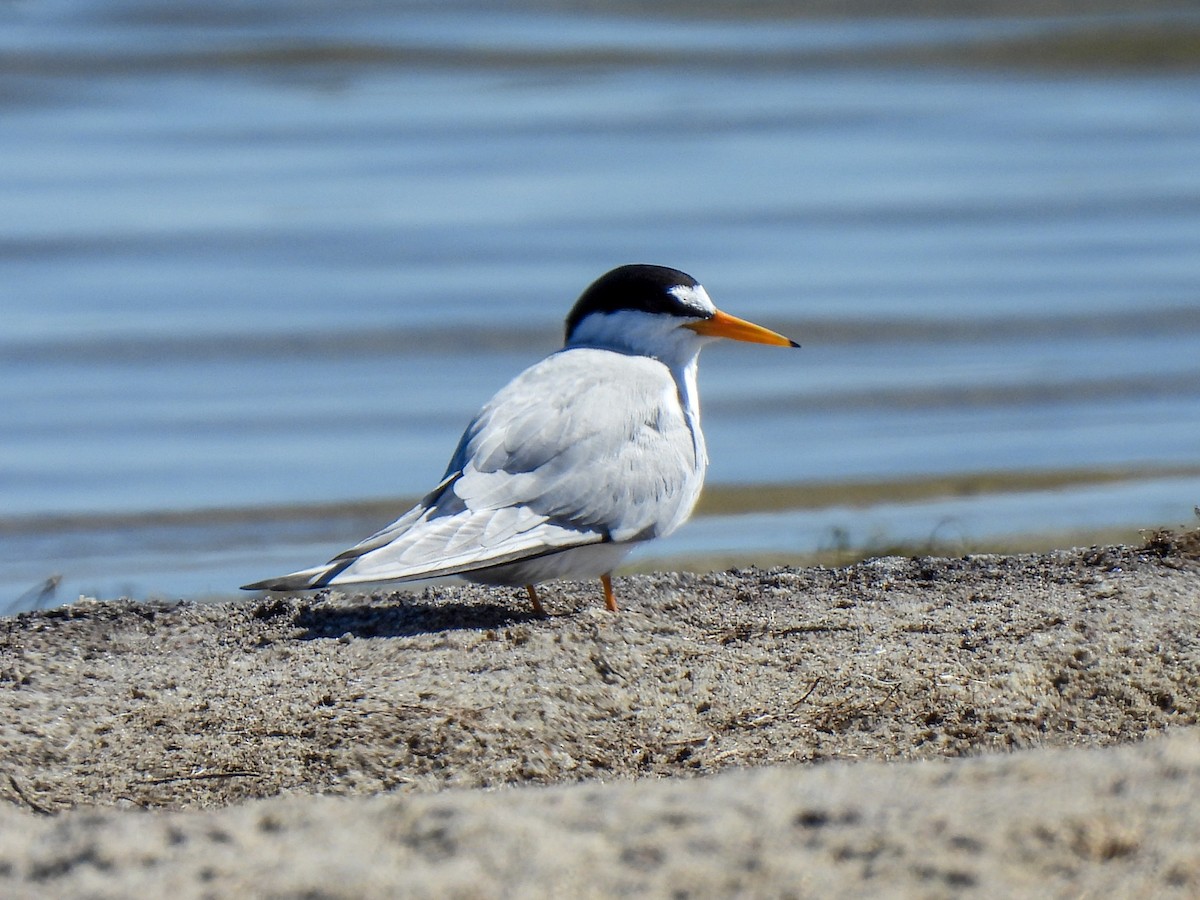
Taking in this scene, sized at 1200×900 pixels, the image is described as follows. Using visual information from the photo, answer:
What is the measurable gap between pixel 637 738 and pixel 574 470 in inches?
42.7

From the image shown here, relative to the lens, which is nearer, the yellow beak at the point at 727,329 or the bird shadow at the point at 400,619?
the bird shadow at the point at 400,619

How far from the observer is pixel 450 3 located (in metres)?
19.9

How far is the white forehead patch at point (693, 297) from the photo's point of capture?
484 centimetres

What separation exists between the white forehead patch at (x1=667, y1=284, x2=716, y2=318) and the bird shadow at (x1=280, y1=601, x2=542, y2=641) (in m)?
1.04

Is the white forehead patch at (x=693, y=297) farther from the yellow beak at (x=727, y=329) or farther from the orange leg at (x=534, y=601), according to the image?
the orange leg at (x=534, y=601)

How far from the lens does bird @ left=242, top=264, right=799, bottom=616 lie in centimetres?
400

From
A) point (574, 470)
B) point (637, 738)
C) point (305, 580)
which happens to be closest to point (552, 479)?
point (574, 470)

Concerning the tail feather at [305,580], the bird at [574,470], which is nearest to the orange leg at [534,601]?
the bird at [574,470]

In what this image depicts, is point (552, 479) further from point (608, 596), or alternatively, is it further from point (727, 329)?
point (727, 329)

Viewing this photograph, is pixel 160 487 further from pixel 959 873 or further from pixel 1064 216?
pixel 1064 216

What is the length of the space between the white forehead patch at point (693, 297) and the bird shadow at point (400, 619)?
104 centimetres

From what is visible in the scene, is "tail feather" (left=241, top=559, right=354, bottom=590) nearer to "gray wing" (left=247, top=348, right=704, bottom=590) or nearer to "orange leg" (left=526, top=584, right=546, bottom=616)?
"gray wing" (left=247, top=348, right=704, bottom=590)

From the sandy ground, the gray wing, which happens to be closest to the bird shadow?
the sandy ground

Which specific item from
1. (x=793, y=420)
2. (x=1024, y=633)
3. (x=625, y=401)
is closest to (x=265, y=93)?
(x=793, y=420)
